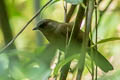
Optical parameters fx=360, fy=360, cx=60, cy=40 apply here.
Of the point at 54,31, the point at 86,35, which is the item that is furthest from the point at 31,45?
the point at 86,35

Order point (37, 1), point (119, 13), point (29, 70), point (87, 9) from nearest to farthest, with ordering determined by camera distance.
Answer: point (87, 9) < point (29, 70) < point (37, 1) < point (119, 13)

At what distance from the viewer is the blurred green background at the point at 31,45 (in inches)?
48.2

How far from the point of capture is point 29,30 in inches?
108

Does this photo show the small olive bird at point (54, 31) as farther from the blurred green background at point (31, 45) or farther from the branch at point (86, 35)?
the branch at point (86, 35)

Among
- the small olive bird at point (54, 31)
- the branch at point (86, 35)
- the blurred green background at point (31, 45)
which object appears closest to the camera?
the branch at point (86, 35)

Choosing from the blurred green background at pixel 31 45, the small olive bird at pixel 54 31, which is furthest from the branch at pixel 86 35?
the small olive bird at pixel 54 31

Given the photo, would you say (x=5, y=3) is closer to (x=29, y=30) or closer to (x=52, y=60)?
(x=52, y=60)

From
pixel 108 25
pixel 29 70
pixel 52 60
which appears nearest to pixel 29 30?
pixel 108 25

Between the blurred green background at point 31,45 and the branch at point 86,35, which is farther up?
the branch at point 86,35

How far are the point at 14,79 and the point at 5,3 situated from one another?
755mm

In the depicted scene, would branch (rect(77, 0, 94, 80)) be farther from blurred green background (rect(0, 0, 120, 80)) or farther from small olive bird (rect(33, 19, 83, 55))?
small olive bird (rect(33, 19, 83, 55))

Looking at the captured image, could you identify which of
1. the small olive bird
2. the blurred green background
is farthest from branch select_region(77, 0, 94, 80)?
the small olive bird

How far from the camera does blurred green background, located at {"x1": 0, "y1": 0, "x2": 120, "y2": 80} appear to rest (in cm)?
122

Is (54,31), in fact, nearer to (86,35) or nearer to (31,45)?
(31,45)
